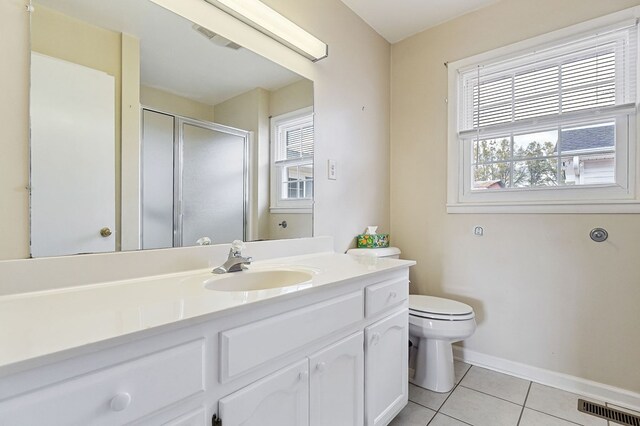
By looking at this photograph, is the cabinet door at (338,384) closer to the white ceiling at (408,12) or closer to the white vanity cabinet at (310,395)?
the white vanity cabinet at (310,395)

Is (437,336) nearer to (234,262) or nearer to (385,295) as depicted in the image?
(385,295)

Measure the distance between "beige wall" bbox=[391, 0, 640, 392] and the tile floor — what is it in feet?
0.64

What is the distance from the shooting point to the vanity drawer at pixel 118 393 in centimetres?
51

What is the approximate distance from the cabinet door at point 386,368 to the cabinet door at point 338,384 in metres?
0.05

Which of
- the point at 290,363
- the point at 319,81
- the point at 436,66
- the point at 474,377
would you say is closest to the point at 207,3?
the point at 319,81

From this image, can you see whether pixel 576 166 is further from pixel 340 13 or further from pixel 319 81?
pixel 340 13

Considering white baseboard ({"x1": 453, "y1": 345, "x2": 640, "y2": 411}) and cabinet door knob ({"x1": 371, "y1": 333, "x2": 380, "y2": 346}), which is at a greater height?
cabinet door knob ({"x1": 371, "y1": 333, "x2": 380, "y2": 346})

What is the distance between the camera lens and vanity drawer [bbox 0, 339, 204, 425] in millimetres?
505

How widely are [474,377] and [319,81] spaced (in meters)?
2.10

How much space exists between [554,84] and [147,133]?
227cm

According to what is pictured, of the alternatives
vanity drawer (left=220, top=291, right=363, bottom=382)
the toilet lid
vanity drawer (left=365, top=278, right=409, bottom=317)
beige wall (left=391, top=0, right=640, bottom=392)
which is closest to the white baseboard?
beige wall (left=391, top=0, right=640, bottom=392)

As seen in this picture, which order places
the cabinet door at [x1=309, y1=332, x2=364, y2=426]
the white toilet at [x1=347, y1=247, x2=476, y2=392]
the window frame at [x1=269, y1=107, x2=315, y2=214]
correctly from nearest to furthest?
the cabinet door at [x1=309, y1=332, x2=364, y2=426] → the window frame at [x1=269, y1=107, x2=315, y2=214] → the white toilet at [x1=347, y1=247, x2=476, y2=392]

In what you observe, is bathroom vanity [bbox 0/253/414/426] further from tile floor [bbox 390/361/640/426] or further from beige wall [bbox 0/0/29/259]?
tile floor [bbox 390/361/640/426]

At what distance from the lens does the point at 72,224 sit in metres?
0.98
